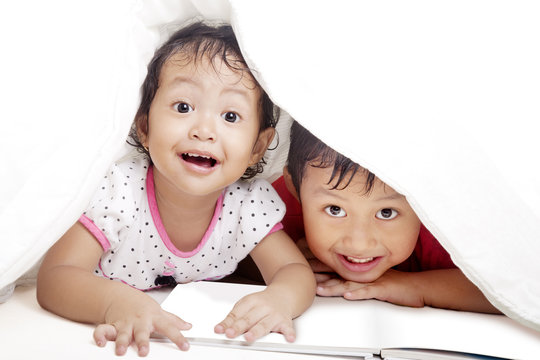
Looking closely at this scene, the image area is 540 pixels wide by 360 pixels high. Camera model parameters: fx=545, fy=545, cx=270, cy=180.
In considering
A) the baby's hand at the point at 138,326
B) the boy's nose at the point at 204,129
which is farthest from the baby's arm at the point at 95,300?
the boy's nose at the point at 204,129

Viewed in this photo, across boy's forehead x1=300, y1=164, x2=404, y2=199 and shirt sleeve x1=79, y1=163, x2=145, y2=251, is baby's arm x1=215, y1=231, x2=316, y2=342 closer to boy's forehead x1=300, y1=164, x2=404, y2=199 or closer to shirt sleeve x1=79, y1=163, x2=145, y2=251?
boy's forehead x1=300, y1=164, x2=404, y2=199

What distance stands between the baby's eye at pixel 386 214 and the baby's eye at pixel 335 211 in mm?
55

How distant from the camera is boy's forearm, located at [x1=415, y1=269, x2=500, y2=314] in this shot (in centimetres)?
85

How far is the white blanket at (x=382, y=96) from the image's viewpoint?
2.14 feet

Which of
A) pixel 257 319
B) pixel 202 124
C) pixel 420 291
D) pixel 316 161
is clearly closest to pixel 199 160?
pixel 202 124

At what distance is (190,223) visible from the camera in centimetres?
96

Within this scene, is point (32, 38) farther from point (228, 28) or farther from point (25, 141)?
point (228, 28)

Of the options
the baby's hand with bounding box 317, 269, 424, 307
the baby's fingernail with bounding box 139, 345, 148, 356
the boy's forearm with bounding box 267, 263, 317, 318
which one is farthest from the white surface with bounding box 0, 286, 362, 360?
the baby's hand with bounding box 317, 269, 424, 307

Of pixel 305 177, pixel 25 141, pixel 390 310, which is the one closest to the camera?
pixel 25 141

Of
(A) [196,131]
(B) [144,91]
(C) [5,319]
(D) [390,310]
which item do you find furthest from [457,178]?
(C) [5,319]

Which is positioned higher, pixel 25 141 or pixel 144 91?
pixel 144 91

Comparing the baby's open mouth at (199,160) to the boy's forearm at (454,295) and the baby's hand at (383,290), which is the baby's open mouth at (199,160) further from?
the boy's forearm at (454,295)

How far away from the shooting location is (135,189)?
0.92 meters

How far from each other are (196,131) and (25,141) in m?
0.24
